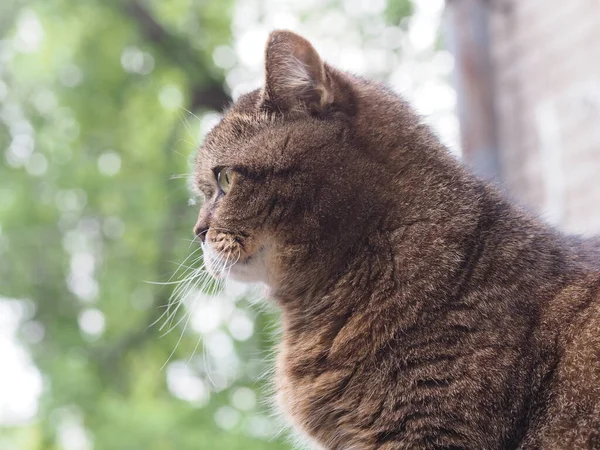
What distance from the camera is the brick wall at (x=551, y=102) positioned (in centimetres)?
220

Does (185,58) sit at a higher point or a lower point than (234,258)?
higher

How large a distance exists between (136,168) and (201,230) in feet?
7.25

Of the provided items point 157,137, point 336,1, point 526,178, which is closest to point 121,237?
point 157,137

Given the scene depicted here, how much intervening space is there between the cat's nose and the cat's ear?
212 mm

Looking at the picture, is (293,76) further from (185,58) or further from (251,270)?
(185,58)

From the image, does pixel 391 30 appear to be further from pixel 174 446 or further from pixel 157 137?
pixel 174 446

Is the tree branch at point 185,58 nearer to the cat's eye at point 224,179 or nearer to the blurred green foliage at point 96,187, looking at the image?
the blurred green foliage at point 96,187

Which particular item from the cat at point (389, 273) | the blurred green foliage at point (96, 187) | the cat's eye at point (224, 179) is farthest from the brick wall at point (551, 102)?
the cat's eye at point (224, 179)

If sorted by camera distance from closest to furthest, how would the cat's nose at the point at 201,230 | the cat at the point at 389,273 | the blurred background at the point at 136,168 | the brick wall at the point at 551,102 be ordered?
the cat at the point at 389,273
the cat's nose at the point at 201,230
the brick wall at the point at 551,102
the blurred background at the point at 136,168

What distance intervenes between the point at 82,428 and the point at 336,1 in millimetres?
1997

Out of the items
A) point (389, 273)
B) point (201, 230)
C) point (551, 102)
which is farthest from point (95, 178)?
point (389, 273)

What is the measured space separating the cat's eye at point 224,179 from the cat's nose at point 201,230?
0.21 feet

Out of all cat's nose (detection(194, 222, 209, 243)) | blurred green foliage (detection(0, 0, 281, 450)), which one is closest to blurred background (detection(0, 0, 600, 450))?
blurred green foliage (detection(0, 0, 281, 450))

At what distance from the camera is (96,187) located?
323 cm
